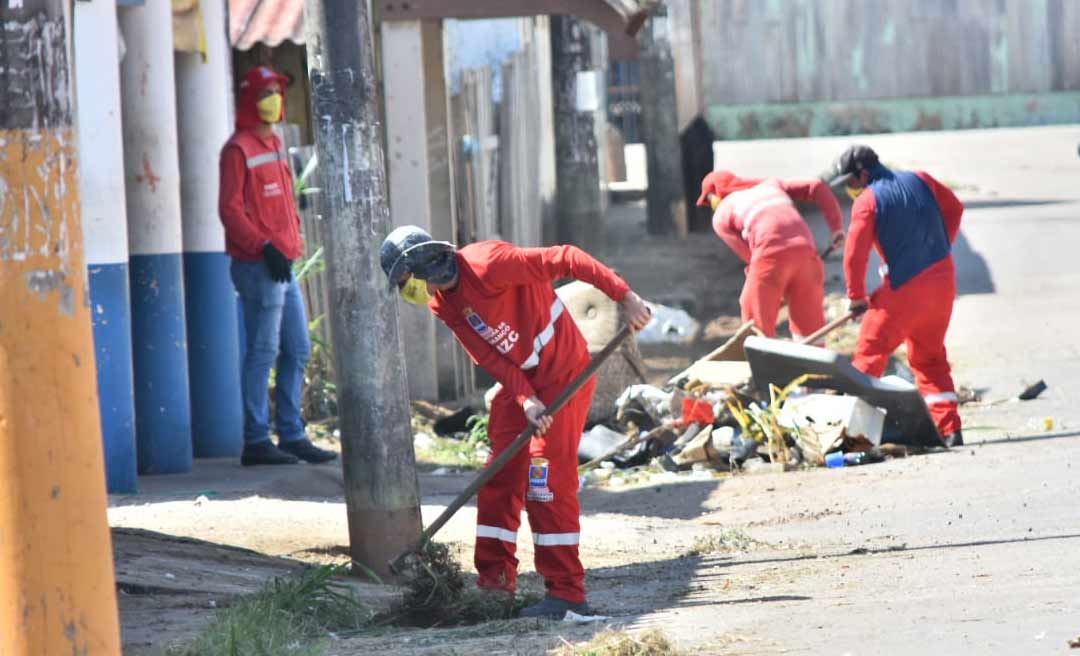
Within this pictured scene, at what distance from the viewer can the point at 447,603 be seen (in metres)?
6.07

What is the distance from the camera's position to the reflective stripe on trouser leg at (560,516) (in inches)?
231

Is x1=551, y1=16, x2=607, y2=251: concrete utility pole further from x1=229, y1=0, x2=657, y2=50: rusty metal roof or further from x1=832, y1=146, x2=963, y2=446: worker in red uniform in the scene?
x1=832, y1=146, x2=963, y2=446: worker in red uniform

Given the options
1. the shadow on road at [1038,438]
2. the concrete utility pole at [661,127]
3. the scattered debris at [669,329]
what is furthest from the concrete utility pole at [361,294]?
the concrete utility pole at [661,127]

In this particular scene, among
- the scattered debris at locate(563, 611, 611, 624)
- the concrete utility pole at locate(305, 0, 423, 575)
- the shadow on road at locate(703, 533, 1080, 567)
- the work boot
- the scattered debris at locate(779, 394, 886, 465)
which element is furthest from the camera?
the scattered debris at locate(779, 394, 886, 465)

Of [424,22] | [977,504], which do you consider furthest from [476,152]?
[977,504]

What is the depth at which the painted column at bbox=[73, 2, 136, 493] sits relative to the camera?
8008 mm

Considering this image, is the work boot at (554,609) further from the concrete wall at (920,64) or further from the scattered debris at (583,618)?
the concrete wall at (920,64)

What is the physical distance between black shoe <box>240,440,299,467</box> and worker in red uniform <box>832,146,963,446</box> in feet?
10.5

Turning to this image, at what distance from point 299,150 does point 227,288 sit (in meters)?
2.07

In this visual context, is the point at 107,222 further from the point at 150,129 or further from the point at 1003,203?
the point at 1003,203

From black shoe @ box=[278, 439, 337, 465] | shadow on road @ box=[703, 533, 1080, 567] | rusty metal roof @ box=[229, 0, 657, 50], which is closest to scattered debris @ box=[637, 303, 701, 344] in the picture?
rusty metal roof @ box=[229, 0, 657, 50]

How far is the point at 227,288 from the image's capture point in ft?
32.0

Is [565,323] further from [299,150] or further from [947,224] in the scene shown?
[299,150]

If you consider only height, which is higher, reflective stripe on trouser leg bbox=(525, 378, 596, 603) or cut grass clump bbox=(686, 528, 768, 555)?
reflective stripe on trouser leg bbox=(525, 378, 596, 603)
